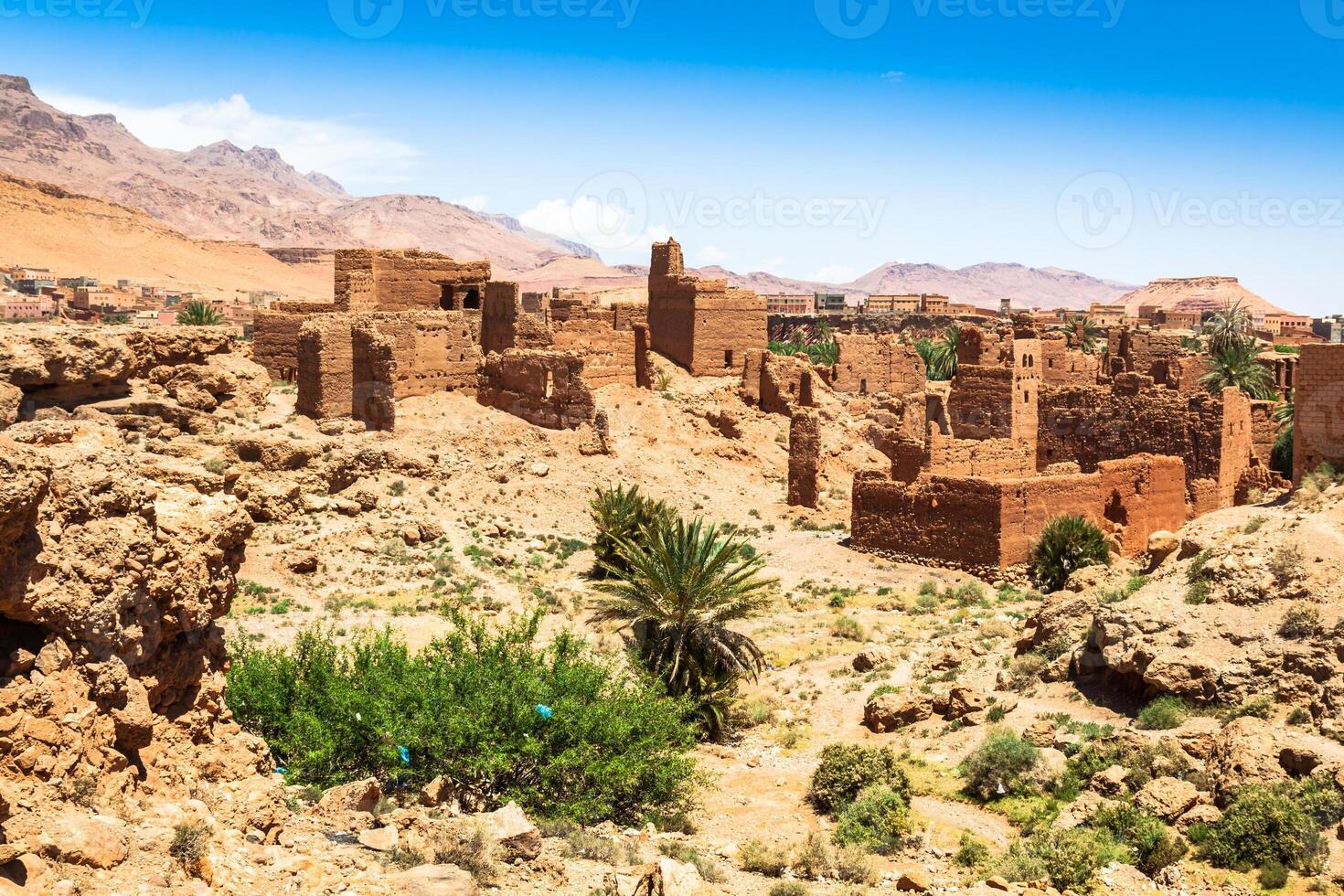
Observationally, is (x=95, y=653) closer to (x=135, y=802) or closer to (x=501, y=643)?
(x=135, y=802)

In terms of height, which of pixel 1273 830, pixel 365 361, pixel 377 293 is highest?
pixel 377 293

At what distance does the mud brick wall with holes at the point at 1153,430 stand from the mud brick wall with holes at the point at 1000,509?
1710 mm

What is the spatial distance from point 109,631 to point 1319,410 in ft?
58.3

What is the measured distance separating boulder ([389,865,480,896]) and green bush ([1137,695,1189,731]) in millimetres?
8611

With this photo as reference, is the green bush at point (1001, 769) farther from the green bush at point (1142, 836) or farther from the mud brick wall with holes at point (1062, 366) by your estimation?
the mud brick wall with holes at point (1062, 366)

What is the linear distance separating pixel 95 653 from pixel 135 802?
0.98m

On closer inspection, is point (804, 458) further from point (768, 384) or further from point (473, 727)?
point (473, 727)

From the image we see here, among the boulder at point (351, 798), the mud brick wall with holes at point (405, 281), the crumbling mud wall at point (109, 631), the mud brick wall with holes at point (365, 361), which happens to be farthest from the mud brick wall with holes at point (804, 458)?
the crumbling mud wall at point (109, 631)

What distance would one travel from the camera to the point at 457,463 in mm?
28312

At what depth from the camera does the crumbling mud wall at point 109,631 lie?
7.68 m

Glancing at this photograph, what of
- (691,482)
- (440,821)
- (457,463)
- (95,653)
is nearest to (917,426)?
→ (691,482)

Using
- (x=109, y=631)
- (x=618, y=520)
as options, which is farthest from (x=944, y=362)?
(x=109, y=631)

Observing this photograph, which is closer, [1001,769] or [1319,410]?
[1001,769]

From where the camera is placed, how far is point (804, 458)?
31.0 m
